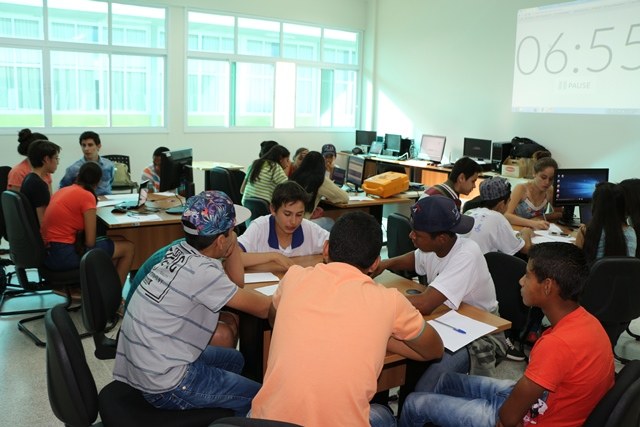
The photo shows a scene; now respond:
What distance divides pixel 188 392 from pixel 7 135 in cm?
724

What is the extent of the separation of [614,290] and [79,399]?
2.76 metres

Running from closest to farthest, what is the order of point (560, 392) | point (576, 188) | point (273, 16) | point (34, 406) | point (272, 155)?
point (560, 392)
point (34, 406)
point (576, 188)
point (272, 155)
point (273, 16)

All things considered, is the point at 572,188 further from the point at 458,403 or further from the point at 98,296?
the point at 98,296

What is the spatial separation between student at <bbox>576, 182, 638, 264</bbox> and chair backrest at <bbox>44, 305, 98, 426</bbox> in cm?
296

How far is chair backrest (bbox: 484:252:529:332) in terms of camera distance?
10.3 feet

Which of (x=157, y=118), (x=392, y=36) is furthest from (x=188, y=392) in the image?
(x=392, y=36)

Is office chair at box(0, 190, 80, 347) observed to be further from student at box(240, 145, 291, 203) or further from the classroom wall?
the classroom wall

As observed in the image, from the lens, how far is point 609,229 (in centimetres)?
360

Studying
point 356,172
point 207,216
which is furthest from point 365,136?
point 207,216

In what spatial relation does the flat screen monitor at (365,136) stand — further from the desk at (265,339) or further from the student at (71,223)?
the desk at (265,339)

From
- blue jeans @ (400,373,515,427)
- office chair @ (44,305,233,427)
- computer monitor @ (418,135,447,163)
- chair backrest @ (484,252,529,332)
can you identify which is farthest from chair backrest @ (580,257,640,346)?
computer monitor @ (418,135,447,163)

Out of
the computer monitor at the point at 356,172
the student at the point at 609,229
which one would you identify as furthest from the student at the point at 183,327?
the computer monitor at the point at 356,172

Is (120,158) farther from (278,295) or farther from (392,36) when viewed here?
(278,295)

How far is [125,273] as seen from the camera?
4.72 m
